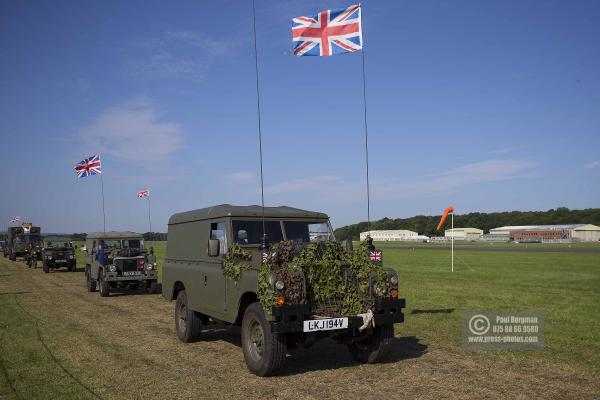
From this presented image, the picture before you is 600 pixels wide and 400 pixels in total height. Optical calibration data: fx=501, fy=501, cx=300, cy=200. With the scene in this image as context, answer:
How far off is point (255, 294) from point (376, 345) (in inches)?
80.5

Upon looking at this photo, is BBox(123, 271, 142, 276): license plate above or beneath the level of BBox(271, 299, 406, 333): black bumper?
beneath

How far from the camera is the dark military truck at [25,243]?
32875 mm

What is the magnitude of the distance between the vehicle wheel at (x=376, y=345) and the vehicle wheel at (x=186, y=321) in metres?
3.22

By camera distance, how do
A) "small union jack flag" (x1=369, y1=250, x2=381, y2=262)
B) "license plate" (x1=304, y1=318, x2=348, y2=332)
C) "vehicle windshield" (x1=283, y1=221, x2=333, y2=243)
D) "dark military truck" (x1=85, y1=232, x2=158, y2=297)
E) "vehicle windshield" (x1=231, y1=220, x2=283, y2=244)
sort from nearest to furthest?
"license plate" (x1=304, y1=318, x2=348, y2=332) < "small union jack flag" (x1=369, y1=250, x2=381, y2=262) < "vehicle windshield" (x1=231, y1=220, x2=283, y2=244) < "vehicle windshield" (x1=283, y1=221, x2=333, y2=243) < "dark military truck" (x1=85, y1=232, x2=158, y2=297)

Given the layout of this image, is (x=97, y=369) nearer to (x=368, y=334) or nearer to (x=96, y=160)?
(x=368, y=334)

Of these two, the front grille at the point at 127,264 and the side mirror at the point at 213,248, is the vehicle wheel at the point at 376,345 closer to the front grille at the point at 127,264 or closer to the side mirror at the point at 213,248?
Result: the side mirror at the point at 213,248

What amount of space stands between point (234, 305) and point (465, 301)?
960 centimetres

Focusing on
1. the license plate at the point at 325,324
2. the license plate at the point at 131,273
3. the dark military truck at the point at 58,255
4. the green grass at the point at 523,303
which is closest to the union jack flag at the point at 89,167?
the dark military truck at the point at 58,255

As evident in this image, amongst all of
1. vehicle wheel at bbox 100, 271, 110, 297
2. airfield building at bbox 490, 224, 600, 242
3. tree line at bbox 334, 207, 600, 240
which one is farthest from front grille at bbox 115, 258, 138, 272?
tree line at bbox 334, 207, 600, 240

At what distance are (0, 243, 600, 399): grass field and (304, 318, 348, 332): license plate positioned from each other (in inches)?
29.9

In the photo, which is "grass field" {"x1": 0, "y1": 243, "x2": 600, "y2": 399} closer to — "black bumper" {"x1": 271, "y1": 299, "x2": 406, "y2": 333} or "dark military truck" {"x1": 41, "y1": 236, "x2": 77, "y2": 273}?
"black bumper" {"x1": 271, "y1": 299, "x2": 406, "y2": 333}

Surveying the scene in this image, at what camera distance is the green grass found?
8823 mm

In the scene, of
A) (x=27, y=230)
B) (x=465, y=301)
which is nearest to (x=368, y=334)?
(x=465, y=301)

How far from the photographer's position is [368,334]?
7.61 metres
